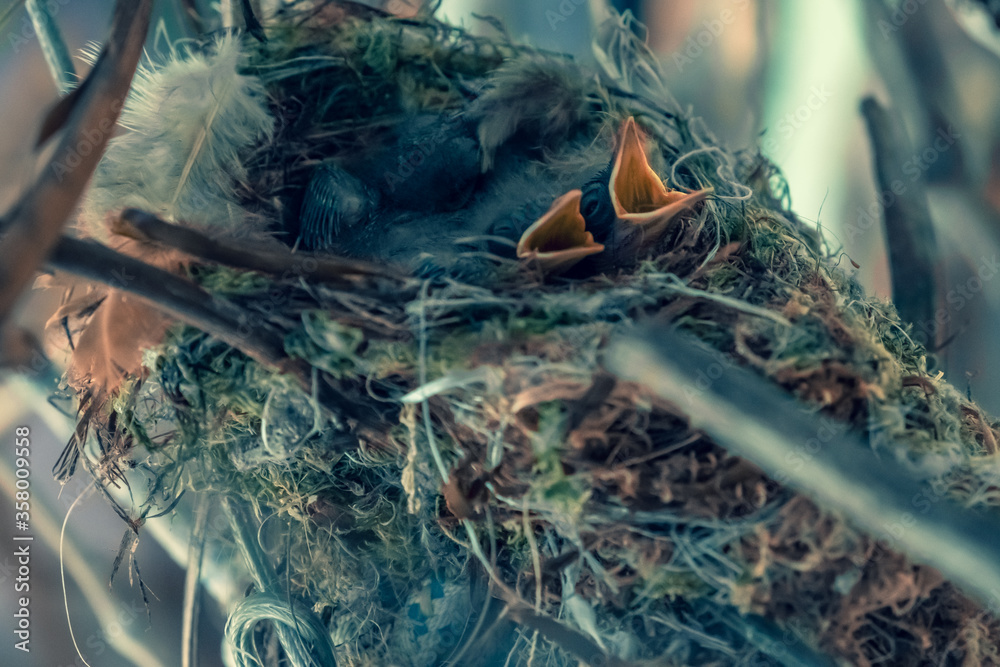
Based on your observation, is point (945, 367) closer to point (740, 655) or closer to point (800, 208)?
→ point (800, 208)

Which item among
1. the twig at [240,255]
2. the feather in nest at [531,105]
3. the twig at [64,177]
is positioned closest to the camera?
the twig at [64,177]

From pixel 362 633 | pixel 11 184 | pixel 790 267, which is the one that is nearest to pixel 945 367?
pixel 790 267

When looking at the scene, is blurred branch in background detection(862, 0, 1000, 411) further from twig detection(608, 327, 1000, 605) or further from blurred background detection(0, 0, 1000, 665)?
twig detection(608, 327, 1000, 605)

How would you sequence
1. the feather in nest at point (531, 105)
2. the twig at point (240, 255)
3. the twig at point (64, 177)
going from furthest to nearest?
the feather in nest at point (531, 105) < the twig at point (240, 255) < the twig at point (64, 177)

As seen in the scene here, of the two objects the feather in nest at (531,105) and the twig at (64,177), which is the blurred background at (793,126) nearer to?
the feather in nest at (531,105)

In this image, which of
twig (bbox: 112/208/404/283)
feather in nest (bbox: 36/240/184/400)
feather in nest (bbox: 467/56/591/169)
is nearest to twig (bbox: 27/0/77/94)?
feather in nest (bbox: 36/240/184/400)

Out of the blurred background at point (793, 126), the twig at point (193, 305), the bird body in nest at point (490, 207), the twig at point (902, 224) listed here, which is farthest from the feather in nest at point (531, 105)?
the twig at point (902, 224)
